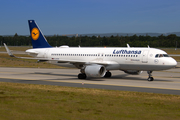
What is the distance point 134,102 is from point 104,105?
235 cm

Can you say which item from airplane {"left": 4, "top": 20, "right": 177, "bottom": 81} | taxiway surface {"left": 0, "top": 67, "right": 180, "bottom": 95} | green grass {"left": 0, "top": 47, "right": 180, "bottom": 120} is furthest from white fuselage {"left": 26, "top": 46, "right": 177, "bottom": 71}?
green grass {"left": 0, "top": 47, "right": 180, "bottom": 120}

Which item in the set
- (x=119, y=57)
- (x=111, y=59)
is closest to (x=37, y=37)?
(x=111, y=59)

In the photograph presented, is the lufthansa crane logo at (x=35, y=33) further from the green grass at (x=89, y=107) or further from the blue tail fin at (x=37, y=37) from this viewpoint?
the green grass at (x=89, y=107)

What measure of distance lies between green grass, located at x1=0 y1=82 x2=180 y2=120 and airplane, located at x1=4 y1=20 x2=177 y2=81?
10201mm

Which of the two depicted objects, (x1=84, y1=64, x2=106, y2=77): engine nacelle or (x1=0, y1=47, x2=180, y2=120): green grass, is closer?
(x1=0, y1=47, x2=180, y2=120): green grass

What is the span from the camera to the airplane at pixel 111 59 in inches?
1131

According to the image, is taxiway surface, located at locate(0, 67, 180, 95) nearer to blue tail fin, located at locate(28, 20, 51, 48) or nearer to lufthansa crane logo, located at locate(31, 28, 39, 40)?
blue tail fin, located at locate(28, 20, 51, 48)

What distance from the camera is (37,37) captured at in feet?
123

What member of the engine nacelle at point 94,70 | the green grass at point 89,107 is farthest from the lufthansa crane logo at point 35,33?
the green grass at point 89,107

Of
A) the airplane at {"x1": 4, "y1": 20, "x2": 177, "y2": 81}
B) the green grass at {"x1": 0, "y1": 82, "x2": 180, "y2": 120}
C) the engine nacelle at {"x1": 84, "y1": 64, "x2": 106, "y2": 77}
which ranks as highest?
the airplane at {"x1": 4, "y1": 20, "x2": 177, "y2": 81}

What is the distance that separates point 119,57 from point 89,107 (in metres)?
16.6

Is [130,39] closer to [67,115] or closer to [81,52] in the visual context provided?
[81,52]

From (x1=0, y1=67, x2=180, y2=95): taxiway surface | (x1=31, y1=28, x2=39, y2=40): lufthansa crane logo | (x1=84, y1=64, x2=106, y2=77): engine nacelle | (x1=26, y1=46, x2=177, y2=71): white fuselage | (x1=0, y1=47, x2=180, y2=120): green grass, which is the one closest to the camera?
(x1=0, y1=47, x2=180, y2=120): green grass

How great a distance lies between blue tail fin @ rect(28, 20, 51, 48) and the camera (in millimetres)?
37469
